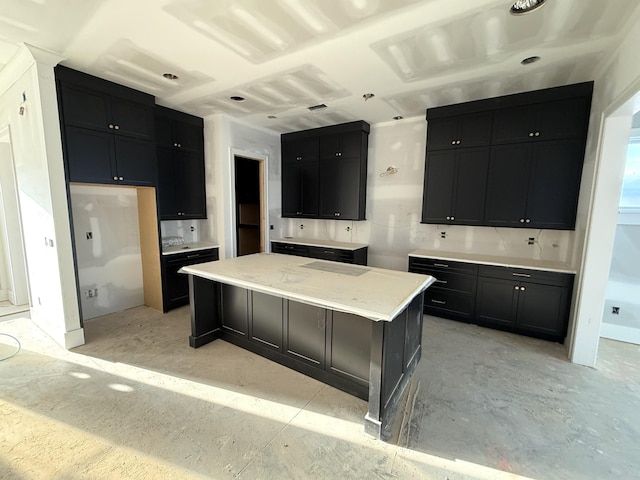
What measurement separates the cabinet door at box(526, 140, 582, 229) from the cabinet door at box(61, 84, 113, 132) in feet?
15.9

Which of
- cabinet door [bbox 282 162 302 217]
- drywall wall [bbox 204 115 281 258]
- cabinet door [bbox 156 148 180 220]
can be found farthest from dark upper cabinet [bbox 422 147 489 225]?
cabinet door [bbox 156 148 180 220]

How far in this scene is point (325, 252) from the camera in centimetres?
454

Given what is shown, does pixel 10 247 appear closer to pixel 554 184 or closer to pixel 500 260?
pixel 500 260

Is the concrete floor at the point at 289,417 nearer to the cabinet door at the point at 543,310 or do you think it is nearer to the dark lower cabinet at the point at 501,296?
the cabinet door at the point at 543,310

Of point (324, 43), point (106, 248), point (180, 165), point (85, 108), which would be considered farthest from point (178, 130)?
point (324, 43)

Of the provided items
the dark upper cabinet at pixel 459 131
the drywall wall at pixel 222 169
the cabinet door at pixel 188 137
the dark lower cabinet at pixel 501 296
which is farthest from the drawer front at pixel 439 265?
the cabinet door at pixel 188 137

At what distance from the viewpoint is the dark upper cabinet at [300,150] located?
477cm

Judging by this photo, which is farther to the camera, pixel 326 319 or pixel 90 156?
pixel 90 156

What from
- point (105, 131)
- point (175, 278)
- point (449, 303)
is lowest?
point (449, 303)

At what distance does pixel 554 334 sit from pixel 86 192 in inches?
226

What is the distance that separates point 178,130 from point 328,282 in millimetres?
3275

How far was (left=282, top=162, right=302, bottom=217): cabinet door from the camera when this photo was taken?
197 inches

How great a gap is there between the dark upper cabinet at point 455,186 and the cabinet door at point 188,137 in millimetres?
3373

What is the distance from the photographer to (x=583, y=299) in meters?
2.59
